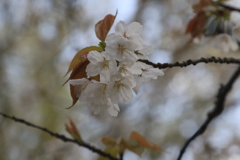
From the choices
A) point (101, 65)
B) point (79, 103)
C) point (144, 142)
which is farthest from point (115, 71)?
point (79, 103)

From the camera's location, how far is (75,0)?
2.75 m

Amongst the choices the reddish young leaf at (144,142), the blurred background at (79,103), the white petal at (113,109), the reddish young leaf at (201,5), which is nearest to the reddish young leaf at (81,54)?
the white petal at (113,109)

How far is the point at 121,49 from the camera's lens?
1.87 feet

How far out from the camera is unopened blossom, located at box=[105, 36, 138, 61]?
566mm

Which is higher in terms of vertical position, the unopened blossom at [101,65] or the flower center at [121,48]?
the flower center at [121,48]

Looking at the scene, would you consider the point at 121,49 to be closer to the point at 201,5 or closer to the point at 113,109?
the point at 113,109

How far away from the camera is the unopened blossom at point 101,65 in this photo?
58cm

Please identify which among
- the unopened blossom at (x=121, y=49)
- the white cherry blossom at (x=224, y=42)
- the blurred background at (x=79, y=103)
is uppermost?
the unopened blossom at (x=121, y=49)

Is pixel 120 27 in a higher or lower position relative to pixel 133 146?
higher

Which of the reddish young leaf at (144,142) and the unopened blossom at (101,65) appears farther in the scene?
the reddish young leaf at (144,142)

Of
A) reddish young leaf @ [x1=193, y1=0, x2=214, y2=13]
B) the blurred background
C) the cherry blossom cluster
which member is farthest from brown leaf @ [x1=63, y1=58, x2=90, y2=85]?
the blurred background

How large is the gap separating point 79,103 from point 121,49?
2926 mm

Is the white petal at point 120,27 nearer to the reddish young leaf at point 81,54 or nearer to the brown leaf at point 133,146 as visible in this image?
the reddish young leaf at point 81,54

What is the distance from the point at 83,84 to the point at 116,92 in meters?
0.07
